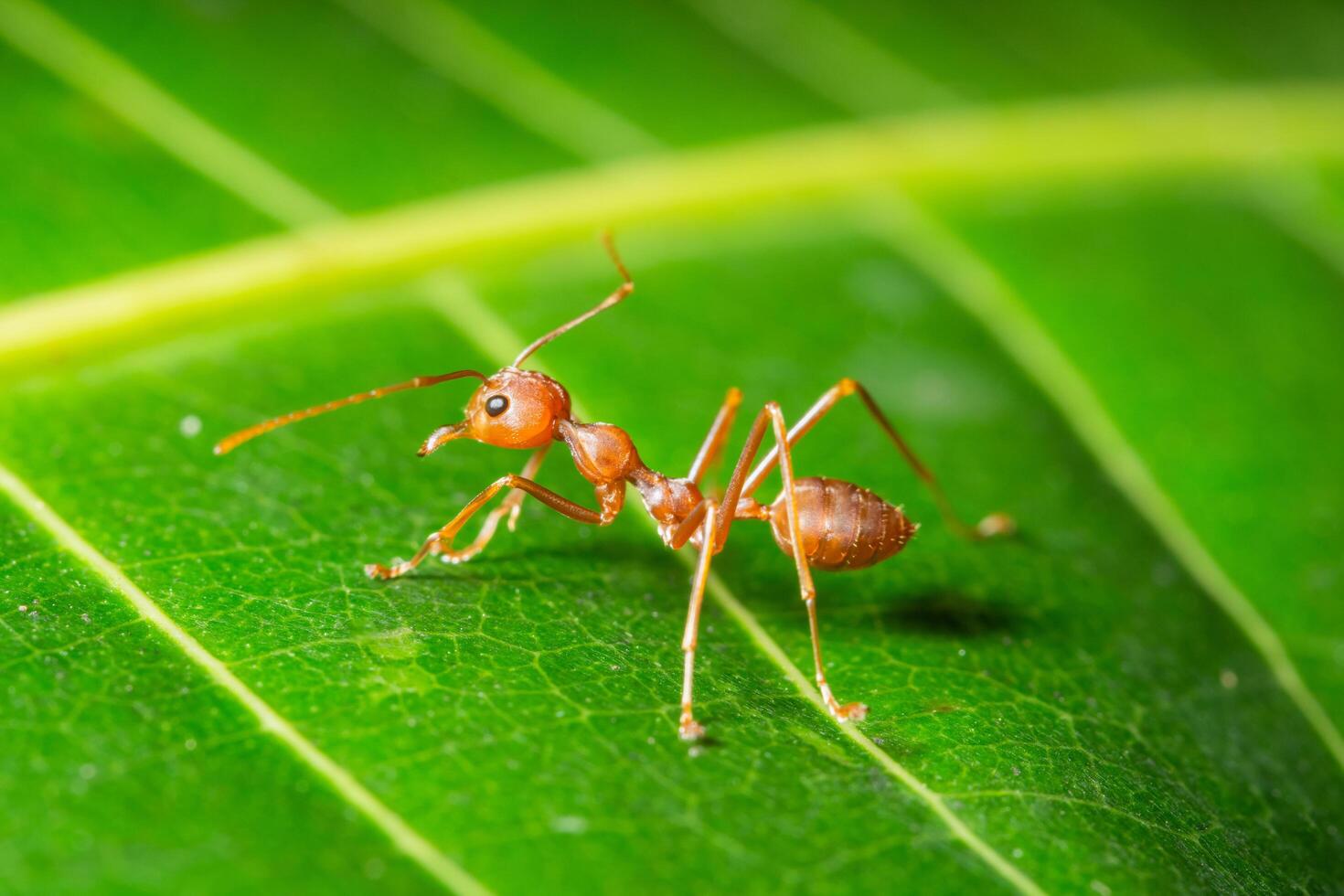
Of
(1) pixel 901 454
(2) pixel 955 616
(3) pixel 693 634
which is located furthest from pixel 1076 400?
(3) pixel 693 634

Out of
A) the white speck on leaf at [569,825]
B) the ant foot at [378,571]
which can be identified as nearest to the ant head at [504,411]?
the ant foot at [378,571]

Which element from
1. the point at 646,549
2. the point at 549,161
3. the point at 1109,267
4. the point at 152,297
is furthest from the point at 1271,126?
the point at 152,297

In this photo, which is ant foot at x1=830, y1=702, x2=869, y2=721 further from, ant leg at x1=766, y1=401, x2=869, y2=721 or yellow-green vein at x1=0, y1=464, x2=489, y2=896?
yellow-green vein at x1=0, y1=464, x2=489, y2=896

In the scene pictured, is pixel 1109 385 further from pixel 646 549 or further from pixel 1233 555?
pixel 646 549

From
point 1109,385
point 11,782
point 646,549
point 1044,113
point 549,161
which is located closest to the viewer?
point 11,782

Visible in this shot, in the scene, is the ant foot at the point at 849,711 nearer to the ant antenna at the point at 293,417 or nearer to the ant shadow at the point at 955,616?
the ant shadow at the point at 955,616

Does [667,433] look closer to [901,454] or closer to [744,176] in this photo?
[901,454]

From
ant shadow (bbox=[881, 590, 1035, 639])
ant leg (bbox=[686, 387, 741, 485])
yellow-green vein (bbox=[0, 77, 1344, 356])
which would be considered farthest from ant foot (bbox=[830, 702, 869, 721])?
yellow-green vein (bbox=[0, 77, 1344, 356])
